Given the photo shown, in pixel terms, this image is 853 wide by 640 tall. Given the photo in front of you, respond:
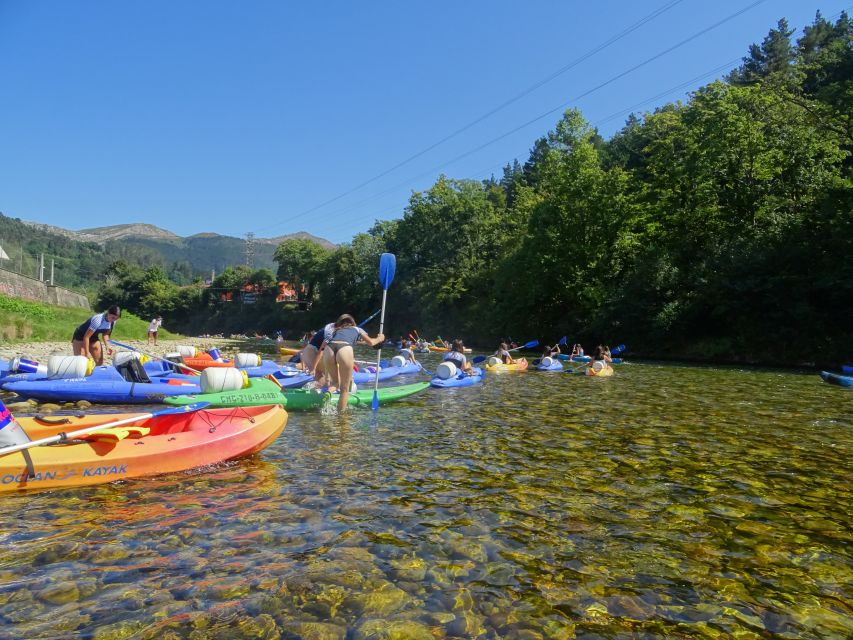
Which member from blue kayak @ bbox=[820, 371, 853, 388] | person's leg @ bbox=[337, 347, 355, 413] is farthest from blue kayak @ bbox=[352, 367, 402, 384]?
blue kayak @ bbox=[820, 371, 853, 388]

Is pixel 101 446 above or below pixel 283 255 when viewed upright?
below

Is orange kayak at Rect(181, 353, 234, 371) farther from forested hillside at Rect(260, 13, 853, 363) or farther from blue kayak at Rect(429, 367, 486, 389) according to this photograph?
forested hillside at Rect(260, 13, 853, 363)

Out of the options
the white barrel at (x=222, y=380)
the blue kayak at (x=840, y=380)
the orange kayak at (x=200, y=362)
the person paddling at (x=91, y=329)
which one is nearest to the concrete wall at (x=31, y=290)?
the orange kayak at (x=200, y=362)

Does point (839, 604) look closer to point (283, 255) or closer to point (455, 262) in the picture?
point (455, 262)

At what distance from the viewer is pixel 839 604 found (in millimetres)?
3713

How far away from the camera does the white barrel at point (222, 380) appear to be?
10.9 meters

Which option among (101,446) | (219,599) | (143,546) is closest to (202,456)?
(101,446)

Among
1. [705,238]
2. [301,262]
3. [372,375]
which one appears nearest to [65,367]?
[372,375]

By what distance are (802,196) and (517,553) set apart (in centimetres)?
3562

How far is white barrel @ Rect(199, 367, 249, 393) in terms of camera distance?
35.7 ft

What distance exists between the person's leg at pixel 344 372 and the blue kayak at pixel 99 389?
3149 millimetres

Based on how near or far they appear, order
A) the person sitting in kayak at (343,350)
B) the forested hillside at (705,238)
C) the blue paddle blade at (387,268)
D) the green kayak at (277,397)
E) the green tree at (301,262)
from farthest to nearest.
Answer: the green tree at (301,262) < the forested hillside at (705,238) < the blue paddle blade at (387,268) < the person sitting in kayak at (343,350) < the green kayak at (277,397)

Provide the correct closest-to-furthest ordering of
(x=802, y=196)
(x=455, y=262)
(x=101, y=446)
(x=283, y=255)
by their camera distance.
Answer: (x=101, y=446) < (x=802, y=196) < (x=455, y=262) < (x=283, y=255)

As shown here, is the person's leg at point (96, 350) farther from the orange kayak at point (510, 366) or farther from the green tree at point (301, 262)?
the green tree at point (301, 262)
